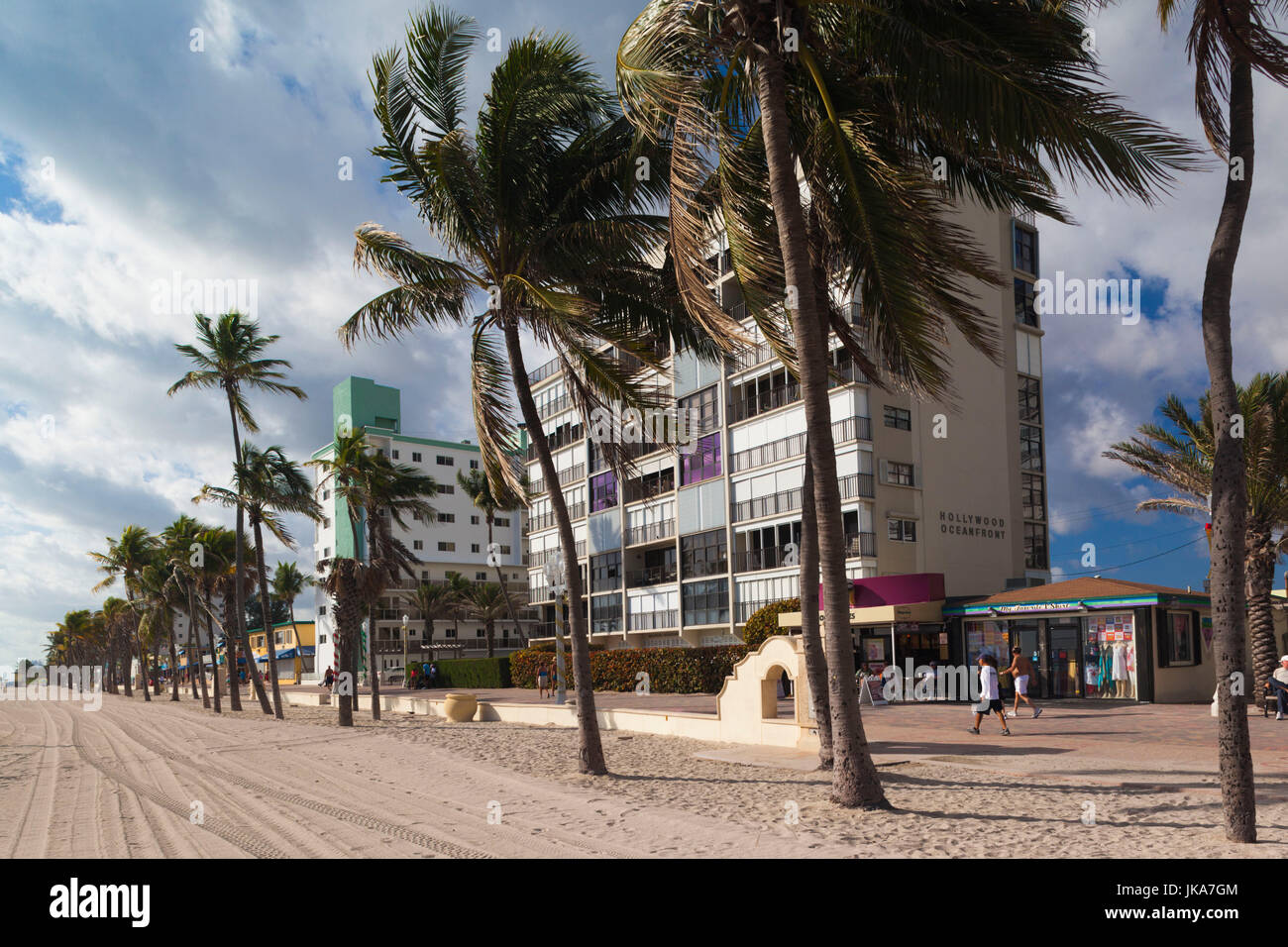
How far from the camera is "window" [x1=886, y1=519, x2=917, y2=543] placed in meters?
34.5

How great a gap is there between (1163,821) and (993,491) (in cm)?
3065

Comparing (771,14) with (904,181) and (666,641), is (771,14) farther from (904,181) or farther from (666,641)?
(666,641)

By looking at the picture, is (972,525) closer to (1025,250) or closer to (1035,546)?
(1035,546)

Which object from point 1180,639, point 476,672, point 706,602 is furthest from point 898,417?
point 476,672

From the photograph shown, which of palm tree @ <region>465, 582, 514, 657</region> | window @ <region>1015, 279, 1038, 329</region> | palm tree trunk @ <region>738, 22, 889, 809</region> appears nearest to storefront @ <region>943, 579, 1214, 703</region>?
window @ <region>1015, 279, 1038, 329</region>

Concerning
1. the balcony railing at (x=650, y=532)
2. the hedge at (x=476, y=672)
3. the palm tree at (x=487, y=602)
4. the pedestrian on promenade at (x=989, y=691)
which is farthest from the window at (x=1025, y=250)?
the palm tree at (x=487, y=602)

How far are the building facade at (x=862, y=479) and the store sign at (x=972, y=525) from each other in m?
0.07

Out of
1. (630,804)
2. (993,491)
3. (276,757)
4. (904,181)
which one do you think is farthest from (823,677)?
(993,491)

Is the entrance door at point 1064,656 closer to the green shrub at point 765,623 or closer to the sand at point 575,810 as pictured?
the green shrub at point 765,623

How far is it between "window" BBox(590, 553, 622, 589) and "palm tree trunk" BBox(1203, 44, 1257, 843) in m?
41.2

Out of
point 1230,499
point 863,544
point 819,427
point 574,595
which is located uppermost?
point 819,427

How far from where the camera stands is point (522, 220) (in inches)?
577

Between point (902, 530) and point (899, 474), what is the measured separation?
7.10ft

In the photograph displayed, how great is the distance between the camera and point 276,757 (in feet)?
60.3
